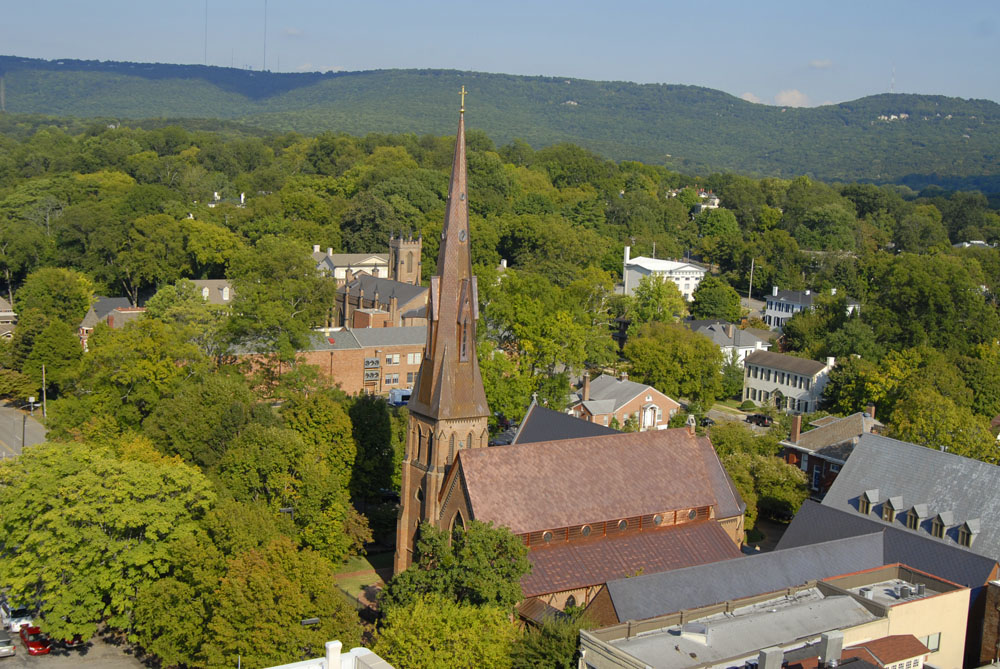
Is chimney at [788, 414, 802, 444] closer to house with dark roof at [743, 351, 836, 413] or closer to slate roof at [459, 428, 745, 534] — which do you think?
slate roof at [459, 428, 745, 534]

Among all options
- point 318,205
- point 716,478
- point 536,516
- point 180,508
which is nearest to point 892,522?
point 716,478

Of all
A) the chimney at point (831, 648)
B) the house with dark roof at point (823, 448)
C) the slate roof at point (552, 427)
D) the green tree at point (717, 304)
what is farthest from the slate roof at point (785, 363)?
the chimney at point (831, 648)

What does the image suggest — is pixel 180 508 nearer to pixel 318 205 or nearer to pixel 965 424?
pixel 965 424

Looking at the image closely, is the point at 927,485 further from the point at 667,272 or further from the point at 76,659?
the point at 667,272

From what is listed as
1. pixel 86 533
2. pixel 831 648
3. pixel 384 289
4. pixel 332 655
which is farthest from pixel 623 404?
pixel 332 655

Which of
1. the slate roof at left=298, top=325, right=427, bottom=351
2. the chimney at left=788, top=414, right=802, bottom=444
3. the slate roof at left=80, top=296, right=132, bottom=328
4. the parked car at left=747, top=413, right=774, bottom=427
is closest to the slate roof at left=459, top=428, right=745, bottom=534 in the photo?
the chimney at left=788, top=414, right=802, bottom=444
